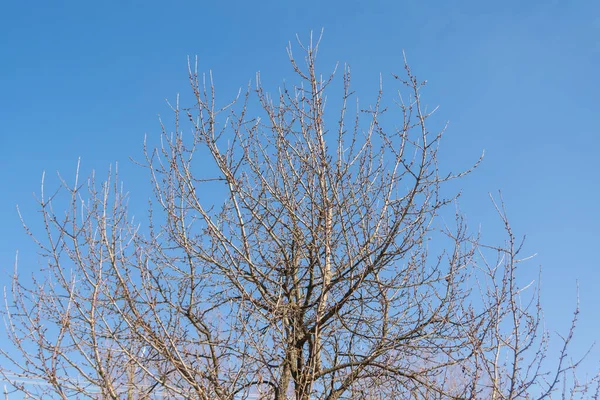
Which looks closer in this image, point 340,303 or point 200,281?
point 340,303

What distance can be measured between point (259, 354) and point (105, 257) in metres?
1.72

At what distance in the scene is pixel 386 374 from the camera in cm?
545

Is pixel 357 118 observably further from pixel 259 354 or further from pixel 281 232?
pixel 259 354

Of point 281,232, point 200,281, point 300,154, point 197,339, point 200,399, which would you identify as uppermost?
point 300,154

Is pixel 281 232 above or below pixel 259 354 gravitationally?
above

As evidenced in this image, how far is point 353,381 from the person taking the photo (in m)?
5.40

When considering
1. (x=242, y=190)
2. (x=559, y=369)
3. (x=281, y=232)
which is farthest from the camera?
(x=281, y=232)

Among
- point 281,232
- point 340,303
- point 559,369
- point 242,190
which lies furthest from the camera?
point 281,232

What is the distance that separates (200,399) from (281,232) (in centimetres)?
190

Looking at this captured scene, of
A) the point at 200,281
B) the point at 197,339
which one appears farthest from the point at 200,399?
the point at 200,281

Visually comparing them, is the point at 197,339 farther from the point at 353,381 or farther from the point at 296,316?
the point at 353,381

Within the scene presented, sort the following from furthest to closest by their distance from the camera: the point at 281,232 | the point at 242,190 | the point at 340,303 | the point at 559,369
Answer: the point at 281,232
the point at 242,190
the point at 340,303
the point at 559,369

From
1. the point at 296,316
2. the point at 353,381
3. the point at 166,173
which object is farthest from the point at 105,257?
the point at 353,381

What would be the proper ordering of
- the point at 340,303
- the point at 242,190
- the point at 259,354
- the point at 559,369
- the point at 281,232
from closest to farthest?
the point at 559,369 < the point at 259,354 < the point at 340,303 < the point at 242,190 < the point at 281,232
